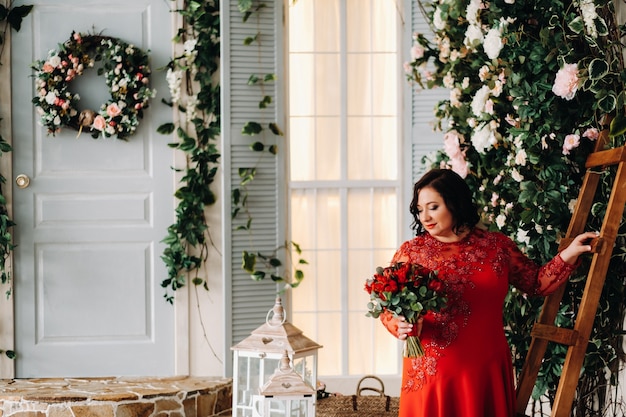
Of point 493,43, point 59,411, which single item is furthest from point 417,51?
point 59,411

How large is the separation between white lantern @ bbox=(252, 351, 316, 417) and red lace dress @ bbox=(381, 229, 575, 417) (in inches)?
12.2

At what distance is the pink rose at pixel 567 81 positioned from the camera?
2.67 metres

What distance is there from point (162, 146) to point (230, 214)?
648 millimetres

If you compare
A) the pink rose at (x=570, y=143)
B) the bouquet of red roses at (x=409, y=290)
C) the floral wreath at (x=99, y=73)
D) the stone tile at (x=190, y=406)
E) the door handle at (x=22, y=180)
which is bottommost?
the stone tile at (x=190, y=406)

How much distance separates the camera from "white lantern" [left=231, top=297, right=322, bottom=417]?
274 cm

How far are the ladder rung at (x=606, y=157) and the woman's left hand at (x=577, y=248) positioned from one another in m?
0.24

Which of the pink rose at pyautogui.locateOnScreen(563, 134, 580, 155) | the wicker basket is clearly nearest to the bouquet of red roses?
the pink rose at pyautogui.locateOnScreen(563, 134, 580, 155)

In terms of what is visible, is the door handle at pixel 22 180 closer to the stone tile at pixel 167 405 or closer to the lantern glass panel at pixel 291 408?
the stone tile at pixel 167 405

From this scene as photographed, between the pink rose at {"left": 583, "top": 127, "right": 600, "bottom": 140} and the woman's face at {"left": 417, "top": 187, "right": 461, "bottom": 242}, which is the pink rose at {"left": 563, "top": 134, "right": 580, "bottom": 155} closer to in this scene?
the pink rose at {"left": 583, "top": 127, "right": 600, "bottom": 140}

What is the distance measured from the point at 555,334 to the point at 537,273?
0.21 m

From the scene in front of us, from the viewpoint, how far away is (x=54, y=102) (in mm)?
4148

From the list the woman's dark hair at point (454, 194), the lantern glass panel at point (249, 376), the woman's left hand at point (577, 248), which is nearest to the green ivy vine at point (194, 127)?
the lantern glass panel at point (249, 376)

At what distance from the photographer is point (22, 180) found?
4227 millimetres

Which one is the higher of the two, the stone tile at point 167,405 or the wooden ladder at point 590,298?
the wooden ladder at point 590,298
